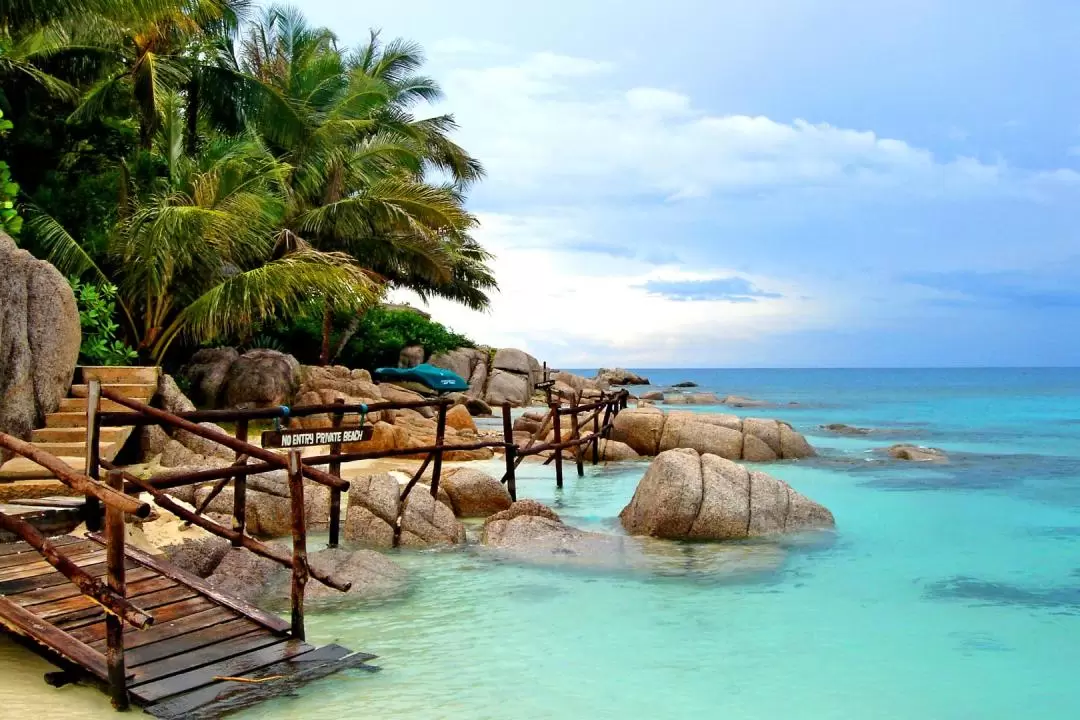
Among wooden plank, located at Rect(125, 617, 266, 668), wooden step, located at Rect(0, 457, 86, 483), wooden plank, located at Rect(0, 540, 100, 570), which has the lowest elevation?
wooden plank, located at Rect(125, 617, 266, 668)

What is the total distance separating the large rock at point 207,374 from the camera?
18.8m

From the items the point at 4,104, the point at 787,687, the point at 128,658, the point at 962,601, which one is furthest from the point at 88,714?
the point at 4,104

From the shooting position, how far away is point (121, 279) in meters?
17.1

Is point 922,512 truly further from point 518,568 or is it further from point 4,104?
point 4,104

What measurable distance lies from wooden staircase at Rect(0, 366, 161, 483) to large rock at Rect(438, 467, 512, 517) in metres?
4.30

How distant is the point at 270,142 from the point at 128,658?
21.2 metres

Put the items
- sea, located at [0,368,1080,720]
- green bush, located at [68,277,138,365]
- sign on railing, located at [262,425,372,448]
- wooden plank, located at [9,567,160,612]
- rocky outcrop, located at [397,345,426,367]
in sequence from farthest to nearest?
rocky outcrop, located at [397,345,426,367]
green bush, located at [68,277,138,365]
sign on railing, located at [262,425,372,448]
sea, located at [0,368,1080,720]
wooden plank, located at [9,567,160,612]

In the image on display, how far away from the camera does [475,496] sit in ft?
39.8

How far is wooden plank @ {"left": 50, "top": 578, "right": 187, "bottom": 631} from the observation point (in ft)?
18.4

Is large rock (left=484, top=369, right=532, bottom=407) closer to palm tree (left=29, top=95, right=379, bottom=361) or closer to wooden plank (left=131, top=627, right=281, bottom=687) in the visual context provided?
palm tree (left=29, top=95, right=379, bottom=361)

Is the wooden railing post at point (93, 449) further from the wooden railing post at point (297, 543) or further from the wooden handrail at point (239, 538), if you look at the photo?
the wooden railing post at point (297, 543)

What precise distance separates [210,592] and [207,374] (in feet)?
44.3

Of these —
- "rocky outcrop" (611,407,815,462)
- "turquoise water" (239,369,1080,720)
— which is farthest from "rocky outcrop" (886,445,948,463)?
"turquoise water" (239,369,1080,720)

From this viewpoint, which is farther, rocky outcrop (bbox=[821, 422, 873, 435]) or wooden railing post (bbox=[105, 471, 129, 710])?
rocky outcrop (bbox=[821, 422, 873, 435])
